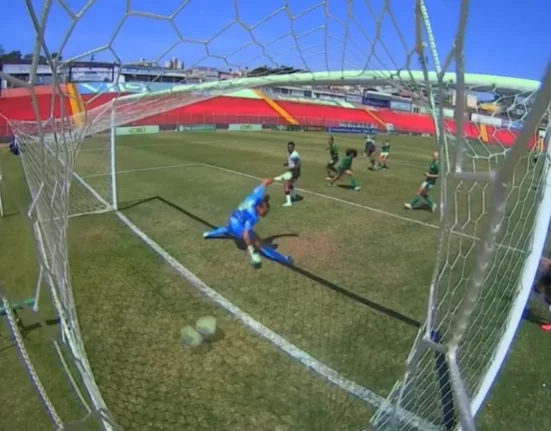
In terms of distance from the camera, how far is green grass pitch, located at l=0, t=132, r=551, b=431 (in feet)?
11.8

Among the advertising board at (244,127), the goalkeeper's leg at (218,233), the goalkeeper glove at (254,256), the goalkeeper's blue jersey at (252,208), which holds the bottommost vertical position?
the advertising board at (244,127)

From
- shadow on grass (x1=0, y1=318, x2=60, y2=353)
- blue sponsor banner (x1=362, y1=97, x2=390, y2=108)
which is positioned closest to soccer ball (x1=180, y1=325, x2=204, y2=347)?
shadow on grass (x1=0, y1=318, x2=60, y2=353)

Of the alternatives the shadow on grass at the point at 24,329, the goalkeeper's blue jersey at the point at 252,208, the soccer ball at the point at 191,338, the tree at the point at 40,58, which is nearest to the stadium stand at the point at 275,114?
the goalkeeper's blue jersey at the point at 252,208

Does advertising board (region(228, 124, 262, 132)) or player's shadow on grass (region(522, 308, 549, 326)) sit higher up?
player's shadow on grass (region(522, 308, 549, 326))

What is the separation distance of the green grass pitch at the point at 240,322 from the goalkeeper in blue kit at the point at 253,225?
0.60ft

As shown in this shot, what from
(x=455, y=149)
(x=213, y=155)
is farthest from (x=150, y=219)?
(x=213, y=155)

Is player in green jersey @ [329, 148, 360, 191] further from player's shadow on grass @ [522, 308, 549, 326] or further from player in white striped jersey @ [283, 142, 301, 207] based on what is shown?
player's shadow on grass @ [522, 308, 549, 326]

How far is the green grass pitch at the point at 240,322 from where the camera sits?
361 cm

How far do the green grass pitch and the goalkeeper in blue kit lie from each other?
0.60ft

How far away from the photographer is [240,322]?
4855mm

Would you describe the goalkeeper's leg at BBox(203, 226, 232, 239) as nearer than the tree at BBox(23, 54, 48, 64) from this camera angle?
No

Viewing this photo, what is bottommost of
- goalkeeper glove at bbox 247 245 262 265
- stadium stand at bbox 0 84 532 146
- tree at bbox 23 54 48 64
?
stadium stand at bbox 0 84 532 146

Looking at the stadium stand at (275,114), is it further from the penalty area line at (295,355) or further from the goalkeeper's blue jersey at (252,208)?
the penalty area line at (295,355)

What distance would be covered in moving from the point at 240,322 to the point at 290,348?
2.32 feet
